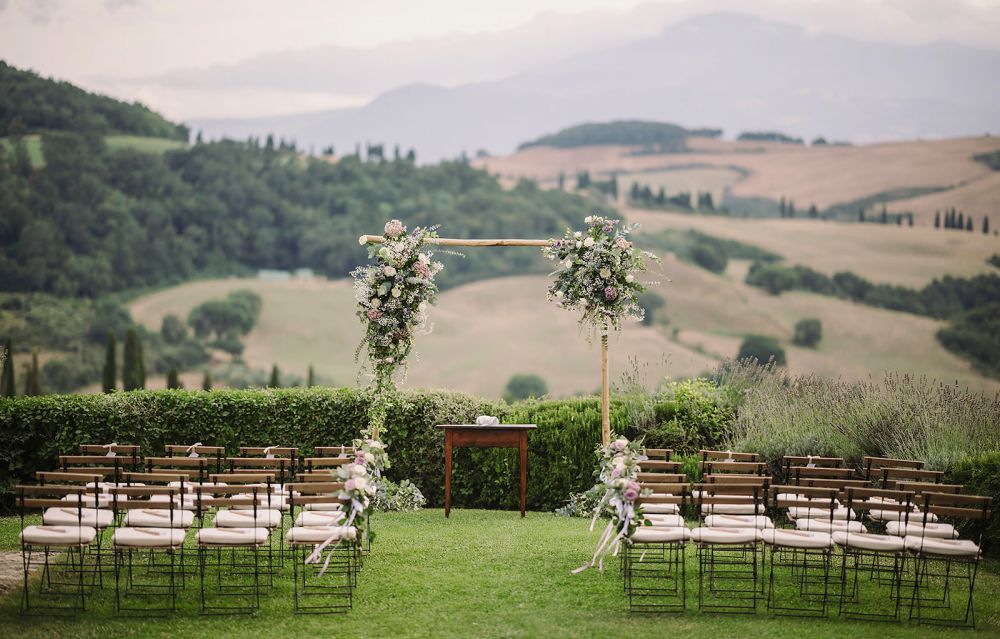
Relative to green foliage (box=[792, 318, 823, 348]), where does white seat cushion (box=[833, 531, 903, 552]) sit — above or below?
above

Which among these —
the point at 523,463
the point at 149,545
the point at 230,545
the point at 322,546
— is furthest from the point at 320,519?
the point at 523,463

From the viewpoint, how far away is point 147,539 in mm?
7383

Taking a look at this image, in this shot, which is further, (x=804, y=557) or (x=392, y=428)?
(x=392, y=428)

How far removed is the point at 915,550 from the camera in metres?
7.42

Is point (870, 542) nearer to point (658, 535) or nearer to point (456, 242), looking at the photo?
point (658, 535)

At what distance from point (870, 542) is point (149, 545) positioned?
5.31 metres

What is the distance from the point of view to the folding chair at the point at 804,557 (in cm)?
743

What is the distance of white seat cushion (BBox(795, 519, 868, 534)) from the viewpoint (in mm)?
7895

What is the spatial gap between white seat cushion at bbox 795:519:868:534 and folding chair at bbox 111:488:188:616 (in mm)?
4909

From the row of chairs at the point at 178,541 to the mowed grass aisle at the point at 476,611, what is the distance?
0.16 metres

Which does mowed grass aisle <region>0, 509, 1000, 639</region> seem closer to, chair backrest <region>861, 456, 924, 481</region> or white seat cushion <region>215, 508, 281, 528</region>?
white seat cushion <region>215, 508, 281, 528</region>

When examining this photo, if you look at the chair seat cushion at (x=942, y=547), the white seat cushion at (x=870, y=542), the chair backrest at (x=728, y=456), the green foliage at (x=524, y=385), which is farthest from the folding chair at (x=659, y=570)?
the green foliage at (x=524, y=385)

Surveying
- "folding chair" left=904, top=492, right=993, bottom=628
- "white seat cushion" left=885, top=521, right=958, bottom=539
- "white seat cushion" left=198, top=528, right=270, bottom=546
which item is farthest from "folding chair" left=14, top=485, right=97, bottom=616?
"white seat cushion" left=885, top=521, right=958, bottom=539

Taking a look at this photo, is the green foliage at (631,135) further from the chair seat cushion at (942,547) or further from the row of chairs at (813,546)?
the chair seat cushion at (942,547)
